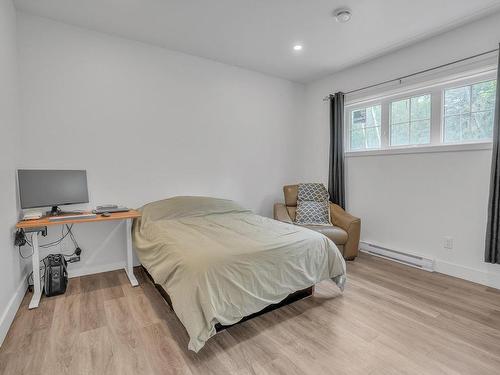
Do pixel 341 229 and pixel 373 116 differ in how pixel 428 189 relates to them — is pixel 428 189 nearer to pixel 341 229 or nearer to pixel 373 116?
pixel 341 229

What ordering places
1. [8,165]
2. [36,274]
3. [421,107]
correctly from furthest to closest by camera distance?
1. [421,107]
2. [36,274]
3. [8,165]

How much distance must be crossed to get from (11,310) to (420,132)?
4.38m

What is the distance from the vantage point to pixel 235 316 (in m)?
1.75

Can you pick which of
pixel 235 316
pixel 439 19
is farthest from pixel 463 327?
pixel 439 19

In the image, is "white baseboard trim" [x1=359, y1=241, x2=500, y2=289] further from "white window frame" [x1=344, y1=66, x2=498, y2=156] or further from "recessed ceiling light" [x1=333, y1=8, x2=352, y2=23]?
"recessed ceiling light" [x1=333, y1=8, x2=352, y2=23]

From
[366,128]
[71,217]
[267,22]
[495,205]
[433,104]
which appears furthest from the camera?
[366,128]

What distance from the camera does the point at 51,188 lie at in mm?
2576

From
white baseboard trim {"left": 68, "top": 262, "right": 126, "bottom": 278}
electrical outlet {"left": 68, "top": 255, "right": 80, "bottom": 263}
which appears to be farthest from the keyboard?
white baseboard trim {"left": 68, "top": 262, "right": 126, "bottom": 278}

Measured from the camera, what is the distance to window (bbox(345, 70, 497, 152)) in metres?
2.77

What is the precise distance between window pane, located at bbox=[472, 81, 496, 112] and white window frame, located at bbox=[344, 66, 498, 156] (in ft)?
0.19

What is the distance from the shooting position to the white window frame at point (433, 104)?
275cm

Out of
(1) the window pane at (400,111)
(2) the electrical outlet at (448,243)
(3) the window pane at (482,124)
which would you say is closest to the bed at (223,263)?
(2) the electrical outlet at (448,243)

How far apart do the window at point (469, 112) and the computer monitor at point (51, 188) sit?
403 centimetres

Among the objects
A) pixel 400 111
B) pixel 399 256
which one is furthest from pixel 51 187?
pixel 400 111
